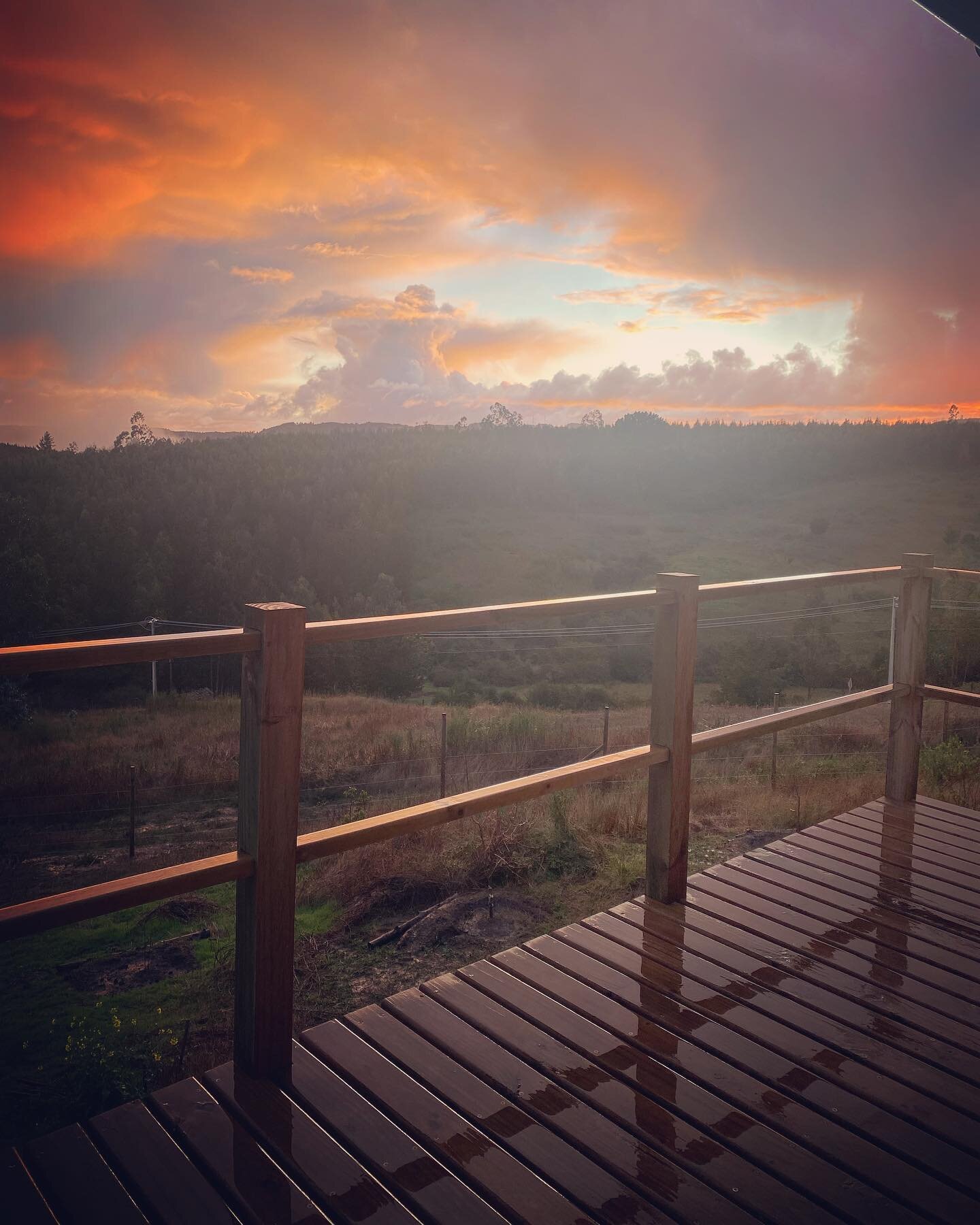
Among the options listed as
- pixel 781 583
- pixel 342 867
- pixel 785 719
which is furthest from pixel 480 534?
pixel 781 583

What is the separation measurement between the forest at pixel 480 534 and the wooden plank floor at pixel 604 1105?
1850 cm

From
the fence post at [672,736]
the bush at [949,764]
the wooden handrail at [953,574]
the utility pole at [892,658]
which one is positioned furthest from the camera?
the bush at [949,764]

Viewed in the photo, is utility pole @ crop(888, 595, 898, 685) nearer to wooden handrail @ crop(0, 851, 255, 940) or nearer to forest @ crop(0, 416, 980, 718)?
wooden handrail @ crop(0, 851, 255, 940)

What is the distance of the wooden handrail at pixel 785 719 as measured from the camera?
2.76 meters

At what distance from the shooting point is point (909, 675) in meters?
3.60

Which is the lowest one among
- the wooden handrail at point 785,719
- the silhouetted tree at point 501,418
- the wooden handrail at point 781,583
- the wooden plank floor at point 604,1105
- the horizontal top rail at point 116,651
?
the wooden plank floor at point 604,1105

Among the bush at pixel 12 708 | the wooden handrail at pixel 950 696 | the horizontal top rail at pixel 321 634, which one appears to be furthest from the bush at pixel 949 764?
the bush at pixel 12 708

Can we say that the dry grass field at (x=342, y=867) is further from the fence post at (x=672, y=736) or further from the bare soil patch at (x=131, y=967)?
the fence post at (x=672, y=736)

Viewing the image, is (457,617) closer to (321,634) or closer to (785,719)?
(321,634)

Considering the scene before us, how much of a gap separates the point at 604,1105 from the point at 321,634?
1150 millimetres

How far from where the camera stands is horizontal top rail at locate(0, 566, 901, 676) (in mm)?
1461

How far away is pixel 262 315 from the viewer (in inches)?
1837

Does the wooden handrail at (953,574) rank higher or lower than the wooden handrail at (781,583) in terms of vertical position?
higher

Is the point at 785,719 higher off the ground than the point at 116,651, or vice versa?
the point at 116,651
